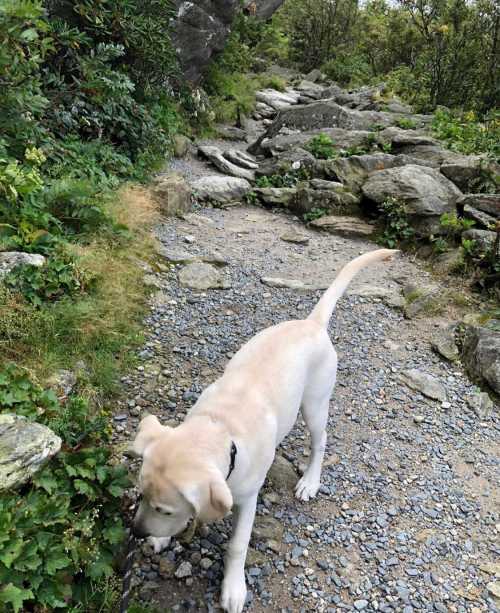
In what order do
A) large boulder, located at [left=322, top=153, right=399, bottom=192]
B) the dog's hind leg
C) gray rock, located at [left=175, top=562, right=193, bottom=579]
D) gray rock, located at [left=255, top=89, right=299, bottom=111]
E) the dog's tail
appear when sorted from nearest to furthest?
gray rock, located at [left=175, top=562, right=193, bottom=579] → the dog's hind leg → the dog's tail → large boulder, located at [left=322, top=153, right=399, bottom=192] → gray rock, located at [left=255, top=89, right=299, bottom=111]

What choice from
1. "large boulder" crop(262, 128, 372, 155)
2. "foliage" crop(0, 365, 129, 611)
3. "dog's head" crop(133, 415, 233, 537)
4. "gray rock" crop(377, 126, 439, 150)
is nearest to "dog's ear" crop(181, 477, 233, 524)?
"dog's head" crop(133, 415, 233, 537)

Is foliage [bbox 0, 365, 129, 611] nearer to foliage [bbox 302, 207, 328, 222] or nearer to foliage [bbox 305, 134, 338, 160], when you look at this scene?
foliage [bbox 302, 207, 328, 222]

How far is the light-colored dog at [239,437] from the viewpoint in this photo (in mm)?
1946

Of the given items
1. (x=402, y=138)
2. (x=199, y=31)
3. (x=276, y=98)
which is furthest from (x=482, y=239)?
(x=276, y=98)

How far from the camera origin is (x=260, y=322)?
18.3 ft

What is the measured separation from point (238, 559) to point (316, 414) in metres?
1.03

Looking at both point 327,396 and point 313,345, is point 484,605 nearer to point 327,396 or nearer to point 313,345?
point 327,396

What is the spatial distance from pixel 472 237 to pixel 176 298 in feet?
15.2

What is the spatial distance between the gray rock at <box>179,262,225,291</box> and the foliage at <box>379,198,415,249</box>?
359 centimetres

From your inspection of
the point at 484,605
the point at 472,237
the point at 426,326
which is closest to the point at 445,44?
the point at 472,237

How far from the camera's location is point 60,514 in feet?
7.65

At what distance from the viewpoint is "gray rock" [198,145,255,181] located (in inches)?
425

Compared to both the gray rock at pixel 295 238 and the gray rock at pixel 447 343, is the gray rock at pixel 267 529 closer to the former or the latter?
the gray rock at pixel 447 343

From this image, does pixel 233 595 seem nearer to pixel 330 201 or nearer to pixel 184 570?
pixel 184 570
